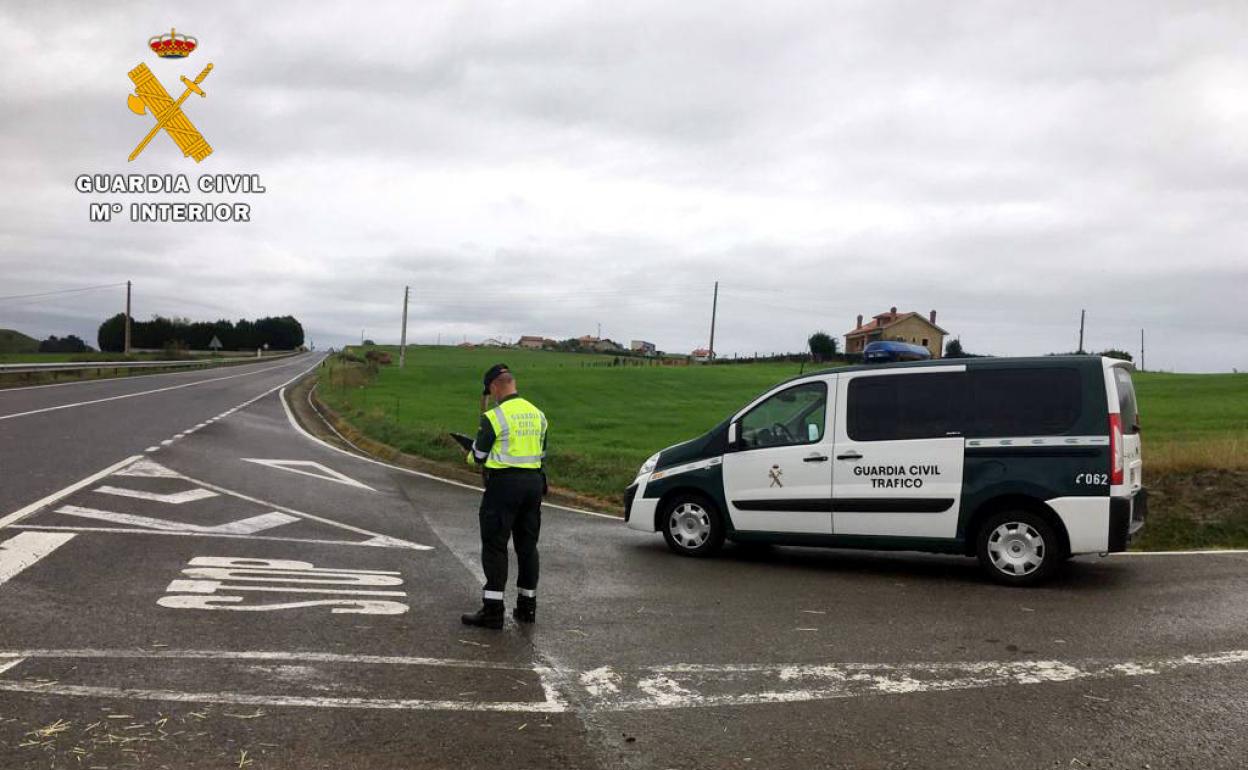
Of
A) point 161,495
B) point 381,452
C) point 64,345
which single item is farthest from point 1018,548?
point 64,345

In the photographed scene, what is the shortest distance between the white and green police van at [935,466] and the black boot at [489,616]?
11.6 ft

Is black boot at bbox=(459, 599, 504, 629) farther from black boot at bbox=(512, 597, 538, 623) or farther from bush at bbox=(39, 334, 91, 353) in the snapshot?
bush at bbox=(39, 334, 91, 353)

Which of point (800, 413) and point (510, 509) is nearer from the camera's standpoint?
point (510, 509)

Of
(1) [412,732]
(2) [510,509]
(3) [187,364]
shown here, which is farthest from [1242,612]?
(3) [187,364]

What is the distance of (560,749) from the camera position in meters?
4.19

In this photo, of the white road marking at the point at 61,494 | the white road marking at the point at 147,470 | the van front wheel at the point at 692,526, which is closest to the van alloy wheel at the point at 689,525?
the van front wheel at the point at 692,526

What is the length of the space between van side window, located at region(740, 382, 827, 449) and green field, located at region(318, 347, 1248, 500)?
4.97 metres

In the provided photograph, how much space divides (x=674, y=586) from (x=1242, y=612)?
426 cm

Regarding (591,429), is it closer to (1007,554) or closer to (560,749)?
(1007,554)

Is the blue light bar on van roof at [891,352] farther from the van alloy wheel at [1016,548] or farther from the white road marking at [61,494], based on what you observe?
the white road marking at [61,494]

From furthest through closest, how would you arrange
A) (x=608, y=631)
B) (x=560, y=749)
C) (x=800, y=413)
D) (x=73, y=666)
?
(x=800, y=413)
(x=608, y=631)
(x=73, y=666)
(x=560, y=749)

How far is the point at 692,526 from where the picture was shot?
377 inches

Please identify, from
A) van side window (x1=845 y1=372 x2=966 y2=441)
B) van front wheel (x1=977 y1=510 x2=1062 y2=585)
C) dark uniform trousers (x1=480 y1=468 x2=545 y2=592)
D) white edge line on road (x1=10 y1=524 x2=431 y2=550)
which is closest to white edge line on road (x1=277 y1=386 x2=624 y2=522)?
white edge line on road (x1=10 y1=524 x2=431 y2=550)

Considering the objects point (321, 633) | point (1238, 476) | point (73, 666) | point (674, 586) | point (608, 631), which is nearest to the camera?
point (73, 666)
